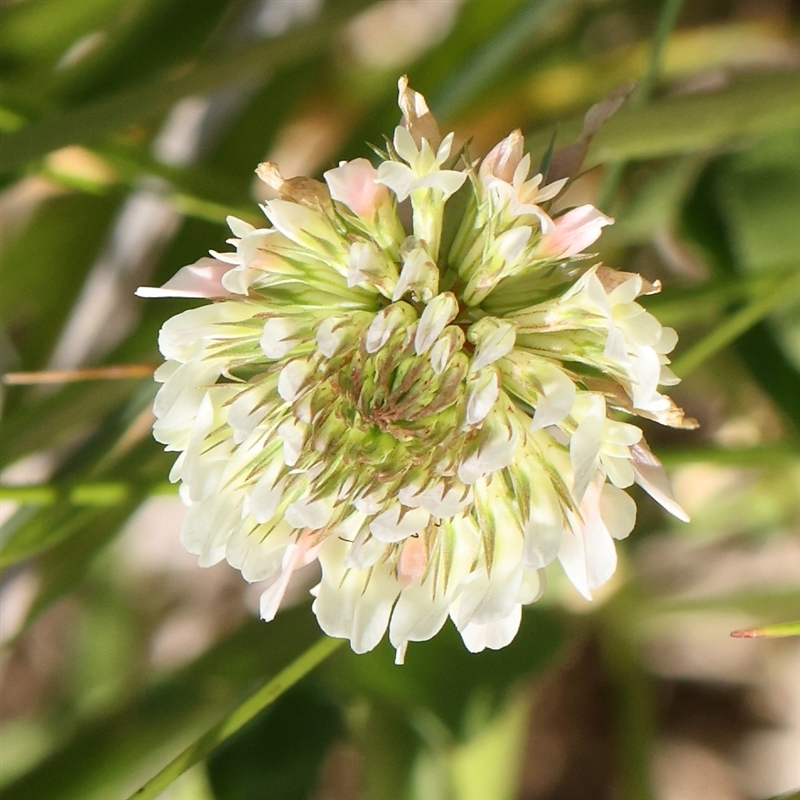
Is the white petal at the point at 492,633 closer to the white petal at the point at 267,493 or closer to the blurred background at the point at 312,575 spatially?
the white petal at the point at 267,493

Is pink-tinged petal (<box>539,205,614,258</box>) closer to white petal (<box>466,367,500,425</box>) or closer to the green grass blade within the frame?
white petal (<box>466,367,500,425</box>)

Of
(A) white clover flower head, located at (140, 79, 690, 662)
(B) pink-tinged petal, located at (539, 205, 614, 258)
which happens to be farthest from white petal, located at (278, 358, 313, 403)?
(B) pink-tinged petal, located at (539, 205, 614, 258)

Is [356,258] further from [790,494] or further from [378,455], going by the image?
[790,494]

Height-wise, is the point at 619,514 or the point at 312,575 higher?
the point at 619,514

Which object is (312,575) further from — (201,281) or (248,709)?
(201,281)

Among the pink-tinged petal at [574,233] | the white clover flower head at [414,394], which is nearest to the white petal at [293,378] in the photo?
the white clover flower head at [414,394]

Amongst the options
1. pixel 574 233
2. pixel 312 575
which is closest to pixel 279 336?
pixel 574 233
